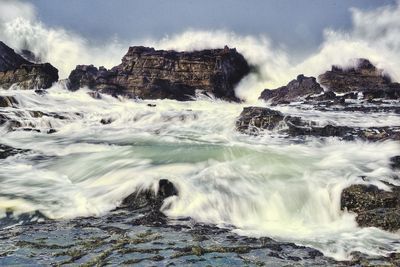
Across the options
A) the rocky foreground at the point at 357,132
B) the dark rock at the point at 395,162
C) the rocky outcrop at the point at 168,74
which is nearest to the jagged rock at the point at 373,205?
the rocky foreground at the point at 357,132

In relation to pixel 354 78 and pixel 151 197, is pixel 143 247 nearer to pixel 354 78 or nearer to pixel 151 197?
pixel 151 197

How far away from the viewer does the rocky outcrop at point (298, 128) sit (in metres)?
15.8

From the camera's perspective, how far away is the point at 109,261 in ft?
17.6

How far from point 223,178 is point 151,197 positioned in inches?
74.2

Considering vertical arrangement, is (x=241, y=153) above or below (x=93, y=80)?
below

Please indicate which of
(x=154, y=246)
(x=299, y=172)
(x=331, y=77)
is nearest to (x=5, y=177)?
(x=154, y=246)

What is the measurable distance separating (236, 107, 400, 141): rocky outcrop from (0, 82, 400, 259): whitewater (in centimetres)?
66

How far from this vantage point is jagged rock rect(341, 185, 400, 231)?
23.6ft

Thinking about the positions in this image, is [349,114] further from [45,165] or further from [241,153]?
[45,165]

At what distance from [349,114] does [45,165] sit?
17.0 metres

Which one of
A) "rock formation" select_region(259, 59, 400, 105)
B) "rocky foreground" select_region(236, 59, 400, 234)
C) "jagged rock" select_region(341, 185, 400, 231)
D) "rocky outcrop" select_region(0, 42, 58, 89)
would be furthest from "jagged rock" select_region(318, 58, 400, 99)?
"jagged rock" select_region(341, 185, 400, 231)

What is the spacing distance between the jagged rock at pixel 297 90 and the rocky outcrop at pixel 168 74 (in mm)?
5688

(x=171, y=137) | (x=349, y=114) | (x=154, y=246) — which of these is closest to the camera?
(x=154, y=246)

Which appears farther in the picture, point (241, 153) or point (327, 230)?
point (241, 153)
